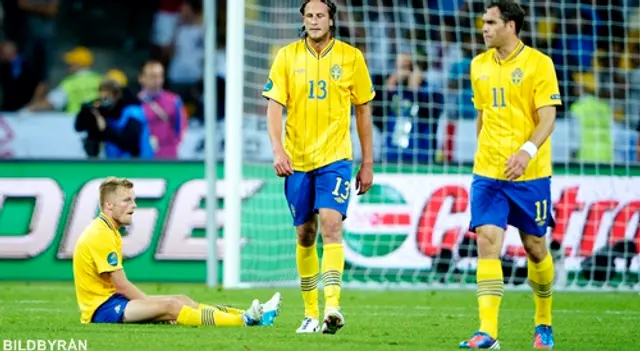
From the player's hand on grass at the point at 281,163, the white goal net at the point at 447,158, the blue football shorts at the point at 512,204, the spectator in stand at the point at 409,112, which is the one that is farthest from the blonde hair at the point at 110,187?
the spectator in stand at the point at 409,112

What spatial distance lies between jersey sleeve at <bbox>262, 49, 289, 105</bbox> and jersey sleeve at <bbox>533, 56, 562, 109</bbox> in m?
1.67

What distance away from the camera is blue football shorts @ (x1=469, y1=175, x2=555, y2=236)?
9.12 m

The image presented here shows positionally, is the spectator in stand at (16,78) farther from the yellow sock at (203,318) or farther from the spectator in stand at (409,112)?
the yellow sock at (203,318)

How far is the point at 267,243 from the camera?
16.0 metres

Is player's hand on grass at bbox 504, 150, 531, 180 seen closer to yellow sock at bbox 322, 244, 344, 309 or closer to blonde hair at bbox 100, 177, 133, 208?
yellow sock at bbox 322, 244, 344, 309

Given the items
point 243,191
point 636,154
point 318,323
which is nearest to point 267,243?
point 243,191

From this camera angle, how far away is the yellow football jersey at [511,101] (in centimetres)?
924

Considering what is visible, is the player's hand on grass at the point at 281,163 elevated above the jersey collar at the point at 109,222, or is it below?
above

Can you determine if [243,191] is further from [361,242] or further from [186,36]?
[186,36]

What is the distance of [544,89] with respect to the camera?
9.22 metres

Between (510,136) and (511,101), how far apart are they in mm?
220

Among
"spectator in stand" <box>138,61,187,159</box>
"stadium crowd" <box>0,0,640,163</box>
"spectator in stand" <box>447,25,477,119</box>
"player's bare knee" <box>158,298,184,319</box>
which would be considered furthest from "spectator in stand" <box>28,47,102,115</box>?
"player's bare knee" <box>158,298,184,319</box>

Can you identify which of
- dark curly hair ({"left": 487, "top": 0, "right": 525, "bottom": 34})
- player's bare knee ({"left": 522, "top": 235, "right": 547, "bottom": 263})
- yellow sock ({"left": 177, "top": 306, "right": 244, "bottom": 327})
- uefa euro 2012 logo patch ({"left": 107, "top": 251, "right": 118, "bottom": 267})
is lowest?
yellow sock ({"left": 177, "top": 306, "right": 244, "bottom": 327})

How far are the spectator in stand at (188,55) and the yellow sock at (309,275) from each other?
1189 centimetres
